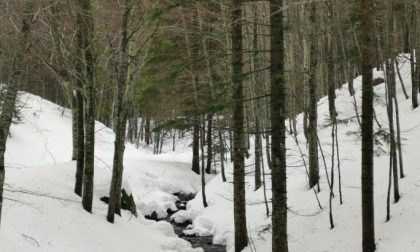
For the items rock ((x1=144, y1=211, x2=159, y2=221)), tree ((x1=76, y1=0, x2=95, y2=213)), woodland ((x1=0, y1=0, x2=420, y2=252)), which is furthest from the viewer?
rock ((x1=144, y1=211, x2=159, y2=221))

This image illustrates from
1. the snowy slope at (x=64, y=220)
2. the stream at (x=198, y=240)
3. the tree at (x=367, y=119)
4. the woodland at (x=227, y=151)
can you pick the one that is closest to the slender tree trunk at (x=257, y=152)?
the woodland at (x=227, y=151)

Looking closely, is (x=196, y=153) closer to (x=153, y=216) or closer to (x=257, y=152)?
(x=153, y=216)

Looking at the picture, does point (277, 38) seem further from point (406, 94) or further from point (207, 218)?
point (406, 94)

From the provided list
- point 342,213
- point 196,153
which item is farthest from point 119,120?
point 196,153

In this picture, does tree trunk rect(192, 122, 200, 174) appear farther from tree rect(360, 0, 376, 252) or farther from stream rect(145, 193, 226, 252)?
tree rect(360, 0, 376, 252)

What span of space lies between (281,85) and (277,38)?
85 cm

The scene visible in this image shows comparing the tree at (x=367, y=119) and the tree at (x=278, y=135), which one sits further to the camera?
the tree at (x=367, y=119)

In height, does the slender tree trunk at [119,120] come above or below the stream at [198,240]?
above

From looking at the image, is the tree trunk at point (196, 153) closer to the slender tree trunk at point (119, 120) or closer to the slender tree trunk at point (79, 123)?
the slender tree trunk at point (79, 123)

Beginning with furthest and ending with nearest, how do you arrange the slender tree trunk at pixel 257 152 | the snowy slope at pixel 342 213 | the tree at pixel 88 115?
the slender tree trunk at pixel 257 152 → the tree at pixel 88 115 → the snowy slope at pixel 342 213

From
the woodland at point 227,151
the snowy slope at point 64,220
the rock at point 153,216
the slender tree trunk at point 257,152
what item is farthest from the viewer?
the rock at point 153,216

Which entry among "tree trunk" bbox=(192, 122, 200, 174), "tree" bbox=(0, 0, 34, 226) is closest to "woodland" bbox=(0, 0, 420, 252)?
"tree" bbox=(0, 0, 34, 226)

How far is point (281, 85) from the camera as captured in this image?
7.55 m

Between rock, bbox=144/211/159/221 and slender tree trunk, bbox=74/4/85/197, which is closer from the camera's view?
slender tree trunk, bbox=74/4/85/197
